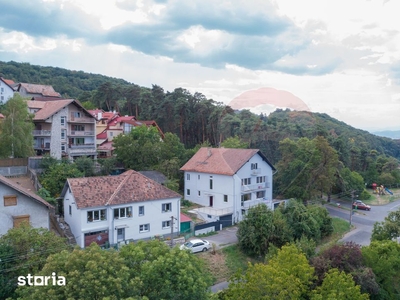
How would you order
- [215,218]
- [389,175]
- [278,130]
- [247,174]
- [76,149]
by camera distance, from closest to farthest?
[215,218], [247,174], [76,149], [278,130], [389,175]

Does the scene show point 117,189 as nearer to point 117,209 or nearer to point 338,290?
point 117,209

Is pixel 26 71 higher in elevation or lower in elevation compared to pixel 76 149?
higher

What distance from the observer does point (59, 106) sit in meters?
45.7

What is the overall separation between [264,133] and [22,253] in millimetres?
39855

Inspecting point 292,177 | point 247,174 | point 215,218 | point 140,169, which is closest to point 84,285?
point 215,218

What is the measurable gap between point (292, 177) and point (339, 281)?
28.1 metres

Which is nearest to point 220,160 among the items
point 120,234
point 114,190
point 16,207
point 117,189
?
point 117,189

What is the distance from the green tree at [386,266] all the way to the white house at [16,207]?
22.5 metres

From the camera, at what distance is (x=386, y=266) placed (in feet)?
72.8

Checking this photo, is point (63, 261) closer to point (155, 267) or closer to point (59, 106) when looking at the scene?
point (155, 267)

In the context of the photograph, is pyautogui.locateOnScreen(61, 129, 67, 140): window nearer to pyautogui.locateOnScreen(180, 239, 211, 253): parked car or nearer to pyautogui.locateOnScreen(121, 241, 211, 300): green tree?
pyautogui.locateOnScreen(180, 239, 211, 253): parked car

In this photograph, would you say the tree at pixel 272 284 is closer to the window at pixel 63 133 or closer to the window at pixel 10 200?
the window at pixel 10 200

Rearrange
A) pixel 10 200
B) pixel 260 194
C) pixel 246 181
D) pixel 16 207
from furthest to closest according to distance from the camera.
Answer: pixel 260 194, pixel 246 181, pixel 16 207, pixel 10 200

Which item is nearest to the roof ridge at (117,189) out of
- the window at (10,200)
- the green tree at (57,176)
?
the window at (10,200)
